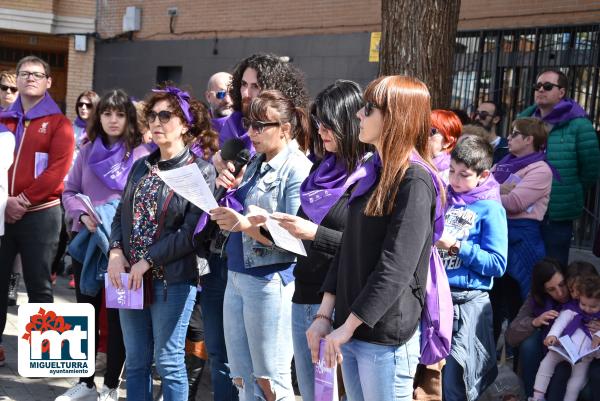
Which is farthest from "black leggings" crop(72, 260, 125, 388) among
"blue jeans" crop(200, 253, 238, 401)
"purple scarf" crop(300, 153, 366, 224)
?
"purple scarf" crop(300, 153, 366, 224)

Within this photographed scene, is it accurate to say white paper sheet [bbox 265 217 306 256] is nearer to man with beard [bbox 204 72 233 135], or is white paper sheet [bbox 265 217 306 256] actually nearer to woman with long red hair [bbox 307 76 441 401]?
woman with long red hair [bbox 307 76 441 401]

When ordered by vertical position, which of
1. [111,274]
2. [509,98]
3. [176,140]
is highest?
[509,98]

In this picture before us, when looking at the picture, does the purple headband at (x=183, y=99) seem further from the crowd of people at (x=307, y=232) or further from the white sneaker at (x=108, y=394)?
the white sneaker at (x=108, y=394)

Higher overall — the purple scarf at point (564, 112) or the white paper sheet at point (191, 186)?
the purple scarf at point (564, 112)

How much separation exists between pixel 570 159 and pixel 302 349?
3.45 m

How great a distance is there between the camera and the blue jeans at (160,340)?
4.70m

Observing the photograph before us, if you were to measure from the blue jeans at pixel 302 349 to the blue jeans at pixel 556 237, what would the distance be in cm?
325

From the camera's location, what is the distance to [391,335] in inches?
127

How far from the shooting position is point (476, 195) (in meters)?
5.04

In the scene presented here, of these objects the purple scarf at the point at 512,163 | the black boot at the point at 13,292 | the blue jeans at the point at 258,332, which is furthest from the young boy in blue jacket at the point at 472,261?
the black boot at the point at 13,292

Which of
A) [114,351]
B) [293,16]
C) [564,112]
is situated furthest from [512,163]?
[293,16]

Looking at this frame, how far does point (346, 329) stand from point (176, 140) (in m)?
2.06

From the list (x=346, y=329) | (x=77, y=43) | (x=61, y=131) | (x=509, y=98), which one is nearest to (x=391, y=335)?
(x=346, y=329)

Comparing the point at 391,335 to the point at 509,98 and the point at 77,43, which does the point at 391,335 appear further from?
the point at 77,43
